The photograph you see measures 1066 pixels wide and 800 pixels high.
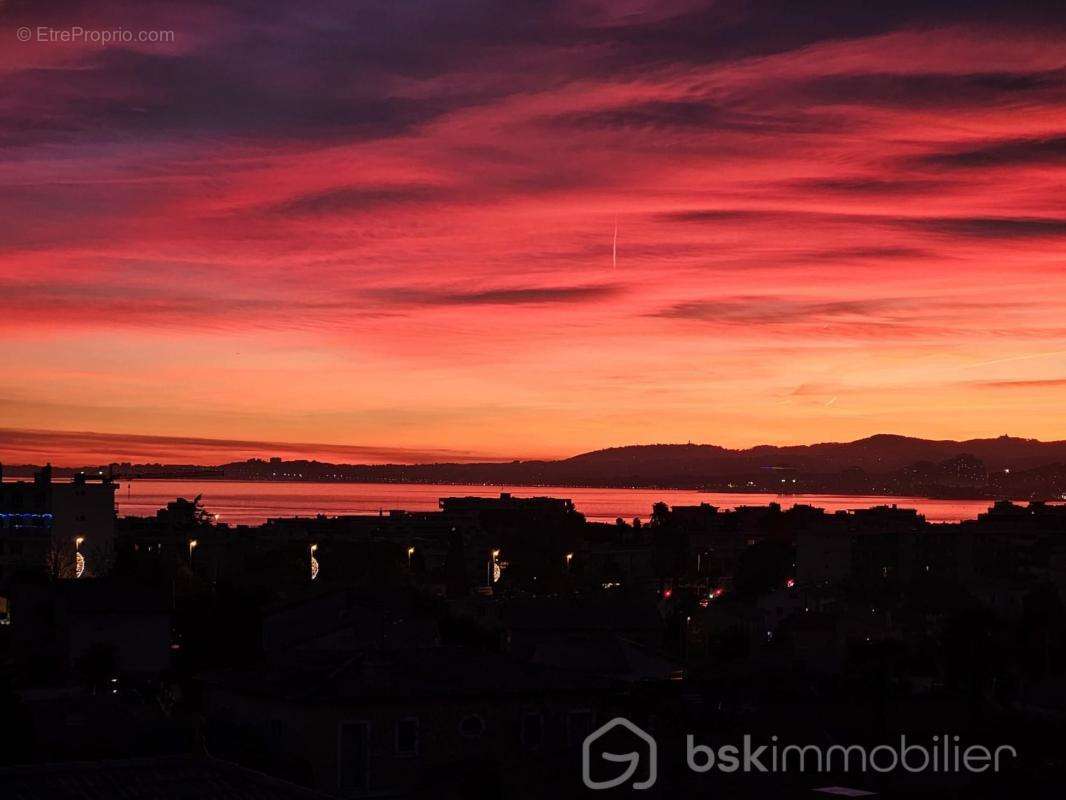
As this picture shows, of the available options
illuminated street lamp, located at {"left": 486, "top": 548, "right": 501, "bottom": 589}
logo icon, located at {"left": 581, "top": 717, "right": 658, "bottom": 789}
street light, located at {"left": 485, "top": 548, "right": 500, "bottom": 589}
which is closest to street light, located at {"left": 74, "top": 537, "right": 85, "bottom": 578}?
street light, located at {"left": 485, "top": 548, "right": 500, "bottom": 589}

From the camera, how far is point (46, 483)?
102750mm

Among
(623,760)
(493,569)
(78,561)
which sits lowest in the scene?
(493,569)

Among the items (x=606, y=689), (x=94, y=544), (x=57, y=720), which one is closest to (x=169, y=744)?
(x=57, y=720)

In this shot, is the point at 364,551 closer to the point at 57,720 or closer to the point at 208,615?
the point at 208,615

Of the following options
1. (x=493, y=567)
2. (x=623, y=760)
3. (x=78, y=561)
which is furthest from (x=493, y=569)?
(x=623, y=760)

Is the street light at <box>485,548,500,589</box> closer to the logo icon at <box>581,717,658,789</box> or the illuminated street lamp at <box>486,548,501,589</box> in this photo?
the illuminated street lamp at <box>486,548,501,589</box>

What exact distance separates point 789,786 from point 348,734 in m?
7.59

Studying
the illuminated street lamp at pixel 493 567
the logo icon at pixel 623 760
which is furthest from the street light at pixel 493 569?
the logo icon at pixel 623 760

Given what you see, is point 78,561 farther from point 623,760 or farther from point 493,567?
point 623,760

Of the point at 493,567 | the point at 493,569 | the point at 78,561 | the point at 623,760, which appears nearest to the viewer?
the point at 623,760

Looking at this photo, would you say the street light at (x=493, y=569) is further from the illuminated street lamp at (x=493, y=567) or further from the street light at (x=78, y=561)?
the street light at (x=78, y=561)

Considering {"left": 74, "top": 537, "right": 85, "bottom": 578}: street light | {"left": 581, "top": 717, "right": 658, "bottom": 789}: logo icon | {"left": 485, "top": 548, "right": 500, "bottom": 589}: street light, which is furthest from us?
{"left": 485, "top": 548, "right": 500, "bottom": 589}: street light

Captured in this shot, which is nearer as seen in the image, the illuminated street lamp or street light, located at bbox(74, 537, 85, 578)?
street light, located at bbox(74, 537, 85, 578)

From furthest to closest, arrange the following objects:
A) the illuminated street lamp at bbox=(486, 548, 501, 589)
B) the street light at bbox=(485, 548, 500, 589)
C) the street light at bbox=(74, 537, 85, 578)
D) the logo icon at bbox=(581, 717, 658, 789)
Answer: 1. the illuminated street lamp at bbox=(486, 548, 501, 589)
2. the street light at bbox=(485, 548, 500, 589)
3. the street light at bbox=(74, 537, 85, 578)
4. the logo icon at bbox=(581, 717, 658, 789)
